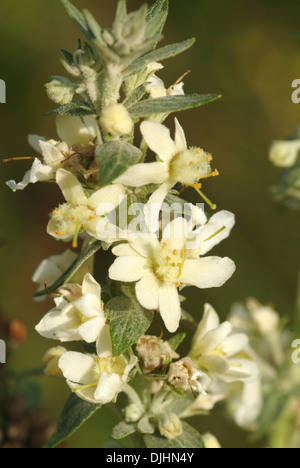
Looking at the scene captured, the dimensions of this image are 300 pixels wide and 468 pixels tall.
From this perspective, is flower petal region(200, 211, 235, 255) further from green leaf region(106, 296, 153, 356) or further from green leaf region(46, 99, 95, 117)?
green leaf region(46, 99, 95, 117)

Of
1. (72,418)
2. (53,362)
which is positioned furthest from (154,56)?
(72,418)

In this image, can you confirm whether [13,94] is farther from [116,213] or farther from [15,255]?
[116,213]

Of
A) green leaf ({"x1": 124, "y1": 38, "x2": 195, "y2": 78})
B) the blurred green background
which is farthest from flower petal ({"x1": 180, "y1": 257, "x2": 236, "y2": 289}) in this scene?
the blurred green background

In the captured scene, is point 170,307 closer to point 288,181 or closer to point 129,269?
point 129,269

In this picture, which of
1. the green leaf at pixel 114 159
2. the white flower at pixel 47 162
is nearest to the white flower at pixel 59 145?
the white flower at pixel 47 162

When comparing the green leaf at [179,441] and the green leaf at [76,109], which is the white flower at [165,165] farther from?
the green leaf at [179,441]

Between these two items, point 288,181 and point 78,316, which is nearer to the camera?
point 78,316
